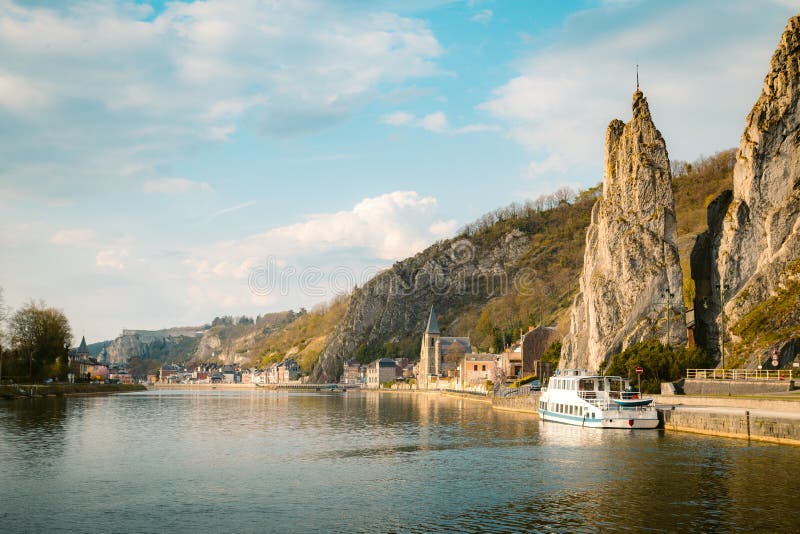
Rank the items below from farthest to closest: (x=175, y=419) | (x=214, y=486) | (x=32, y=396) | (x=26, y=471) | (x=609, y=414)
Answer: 1. (x=32, y=396)
2. (x=175, y=419)
3. (x=609, y=414)
4. (x=26, y=471)
5. (x=214, y=486)

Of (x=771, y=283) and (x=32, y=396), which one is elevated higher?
(x=771, y=283)

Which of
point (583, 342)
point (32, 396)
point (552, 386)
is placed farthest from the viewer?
point (32, 396)

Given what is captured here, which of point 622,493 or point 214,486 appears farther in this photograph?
point 214,486

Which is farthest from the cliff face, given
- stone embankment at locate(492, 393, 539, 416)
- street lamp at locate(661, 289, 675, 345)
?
stone embankment at locate(492, 393, 539, 416)

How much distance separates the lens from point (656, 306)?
98875 millimetres

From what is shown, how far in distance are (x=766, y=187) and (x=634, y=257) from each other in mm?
20255

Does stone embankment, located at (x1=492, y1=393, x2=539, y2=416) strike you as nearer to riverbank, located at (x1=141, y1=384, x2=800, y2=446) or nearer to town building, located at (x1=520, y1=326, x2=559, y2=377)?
riverbank, located at (x1=141, y1=384, x2=800, y2=446)

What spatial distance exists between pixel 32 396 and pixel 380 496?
116344 mm

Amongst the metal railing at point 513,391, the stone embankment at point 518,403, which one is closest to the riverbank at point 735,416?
the stone embankment at point 518,403

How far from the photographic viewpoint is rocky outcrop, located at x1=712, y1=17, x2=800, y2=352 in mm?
86750

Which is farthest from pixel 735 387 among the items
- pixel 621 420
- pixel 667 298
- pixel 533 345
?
pixel 533 345

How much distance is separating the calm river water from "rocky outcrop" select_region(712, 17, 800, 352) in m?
37.8

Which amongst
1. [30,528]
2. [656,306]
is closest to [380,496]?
[30,528]

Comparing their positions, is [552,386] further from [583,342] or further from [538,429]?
[583,342]
